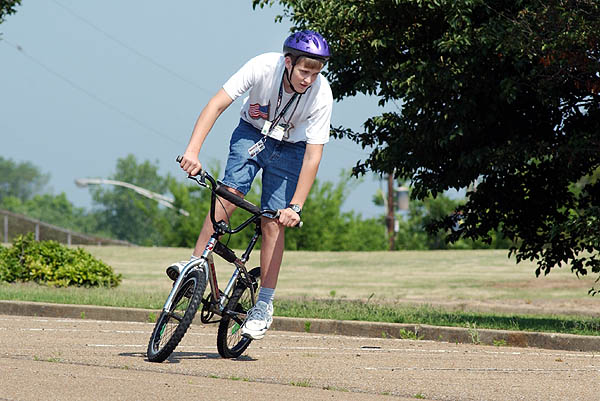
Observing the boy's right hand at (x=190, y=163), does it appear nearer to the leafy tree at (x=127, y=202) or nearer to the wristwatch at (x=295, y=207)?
the wristwatch at (x=295, y=207)

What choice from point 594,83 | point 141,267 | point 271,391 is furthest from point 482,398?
point 141,267

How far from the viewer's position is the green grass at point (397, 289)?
12.0 metres

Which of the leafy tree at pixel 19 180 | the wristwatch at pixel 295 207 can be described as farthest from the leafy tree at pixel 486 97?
the leafy tree at pixel 19 180

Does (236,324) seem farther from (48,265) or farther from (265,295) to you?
(48,265)

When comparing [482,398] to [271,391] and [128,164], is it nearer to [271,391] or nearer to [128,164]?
[271,391]

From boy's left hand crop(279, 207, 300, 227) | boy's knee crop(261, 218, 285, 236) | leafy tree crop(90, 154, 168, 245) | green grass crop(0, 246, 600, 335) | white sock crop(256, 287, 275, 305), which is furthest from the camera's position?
leafy tree crop(90, 154, 168, 245)

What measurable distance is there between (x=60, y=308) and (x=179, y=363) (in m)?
5.44

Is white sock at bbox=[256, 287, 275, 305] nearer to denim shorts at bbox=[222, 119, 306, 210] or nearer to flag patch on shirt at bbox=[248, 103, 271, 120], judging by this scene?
denim shorts at bbox=[222, 119, 306, 210]

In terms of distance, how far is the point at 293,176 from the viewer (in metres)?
6.75

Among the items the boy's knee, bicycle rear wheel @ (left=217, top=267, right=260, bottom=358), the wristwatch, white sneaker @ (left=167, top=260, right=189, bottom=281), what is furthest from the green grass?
the wristwatch

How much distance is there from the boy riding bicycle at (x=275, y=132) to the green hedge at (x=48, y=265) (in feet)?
35.0

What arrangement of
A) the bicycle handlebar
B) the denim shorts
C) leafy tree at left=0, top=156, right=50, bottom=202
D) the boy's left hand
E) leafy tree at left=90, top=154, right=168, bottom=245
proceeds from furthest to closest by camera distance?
leafy tree at left=0, top=156, right=50, bottom=202 → leafy tree at left=90, top=154, right=168, bottom=245 → the denim shorts → the boy's left hand → the bicycle handlebar

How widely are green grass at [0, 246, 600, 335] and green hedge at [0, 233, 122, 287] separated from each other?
353 mm

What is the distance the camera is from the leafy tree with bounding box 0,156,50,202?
7092 inches
